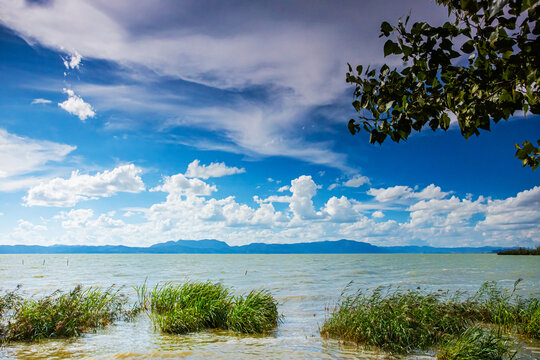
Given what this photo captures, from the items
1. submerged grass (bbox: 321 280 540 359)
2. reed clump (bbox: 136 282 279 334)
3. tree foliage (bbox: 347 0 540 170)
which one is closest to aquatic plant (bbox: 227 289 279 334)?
reed clump (bbox: 136 282 279 334)

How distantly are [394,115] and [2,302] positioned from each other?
1609 cm

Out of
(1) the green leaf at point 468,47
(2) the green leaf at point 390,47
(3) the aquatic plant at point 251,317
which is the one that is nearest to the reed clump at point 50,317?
(3) the aquatic plant at point 251,317

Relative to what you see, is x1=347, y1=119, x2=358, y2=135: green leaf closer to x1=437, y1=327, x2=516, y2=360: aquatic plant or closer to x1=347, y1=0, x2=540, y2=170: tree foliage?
x1=347, y1=0, x2=540, y2=170: tree foliage

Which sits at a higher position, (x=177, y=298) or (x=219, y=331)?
(x=177, y=298)

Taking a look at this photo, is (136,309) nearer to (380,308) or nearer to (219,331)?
(219,331)

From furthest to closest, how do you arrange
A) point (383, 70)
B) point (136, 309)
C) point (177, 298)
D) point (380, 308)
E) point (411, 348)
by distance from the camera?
point (136, 309), point (177, 298), point (380, 308), point (411, 348), point (383, 70)

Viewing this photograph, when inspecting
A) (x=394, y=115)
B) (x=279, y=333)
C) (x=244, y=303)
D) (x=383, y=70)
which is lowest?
(x=279, y=333)

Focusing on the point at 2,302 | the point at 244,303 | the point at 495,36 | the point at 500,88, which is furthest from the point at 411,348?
the point at 2,302

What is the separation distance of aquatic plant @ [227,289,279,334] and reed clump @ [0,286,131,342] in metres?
5.95

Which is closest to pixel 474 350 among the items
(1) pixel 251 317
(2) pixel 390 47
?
(1) pixel 251 317

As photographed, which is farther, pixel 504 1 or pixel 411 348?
pixel 411 348

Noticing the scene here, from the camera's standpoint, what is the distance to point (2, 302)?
13.6 meters

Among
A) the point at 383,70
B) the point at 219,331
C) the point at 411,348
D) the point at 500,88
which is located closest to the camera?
the point at 500,88

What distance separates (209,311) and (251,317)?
190 centimetres
